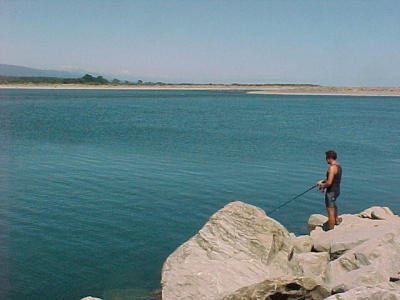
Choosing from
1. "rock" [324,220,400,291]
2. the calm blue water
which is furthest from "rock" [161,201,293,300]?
the calm blue water

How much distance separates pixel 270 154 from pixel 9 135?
64.2 ft

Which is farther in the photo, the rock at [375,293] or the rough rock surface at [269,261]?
Result: the rough rock surface at [269,261]

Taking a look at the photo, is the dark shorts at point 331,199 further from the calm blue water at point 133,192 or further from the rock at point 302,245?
the calm blue water at point 133,192

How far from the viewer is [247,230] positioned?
922 cm

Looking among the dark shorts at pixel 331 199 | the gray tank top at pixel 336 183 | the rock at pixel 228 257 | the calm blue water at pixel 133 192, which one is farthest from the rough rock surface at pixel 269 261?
the calm blue water at pixel 133 192

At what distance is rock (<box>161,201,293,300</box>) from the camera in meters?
7.71

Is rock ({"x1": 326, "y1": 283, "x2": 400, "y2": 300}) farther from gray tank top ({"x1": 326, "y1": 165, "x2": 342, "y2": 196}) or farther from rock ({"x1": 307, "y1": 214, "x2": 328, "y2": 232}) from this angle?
rock ({"x1": 307, "y1": 214, "x2": 328, "y2": 232})

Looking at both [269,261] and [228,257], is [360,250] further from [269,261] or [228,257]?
[228,257]

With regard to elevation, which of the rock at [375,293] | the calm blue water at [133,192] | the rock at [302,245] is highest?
the rock at [375,293]

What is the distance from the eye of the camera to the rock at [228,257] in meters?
7.71

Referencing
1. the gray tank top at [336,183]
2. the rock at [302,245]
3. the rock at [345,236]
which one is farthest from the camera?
the gray tank top at [336,183]

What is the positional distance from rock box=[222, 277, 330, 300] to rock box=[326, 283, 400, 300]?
1.43 meters

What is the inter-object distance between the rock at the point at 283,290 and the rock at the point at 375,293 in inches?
56.1

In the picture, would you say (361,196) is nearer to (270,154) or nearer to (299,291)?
(270,154)
